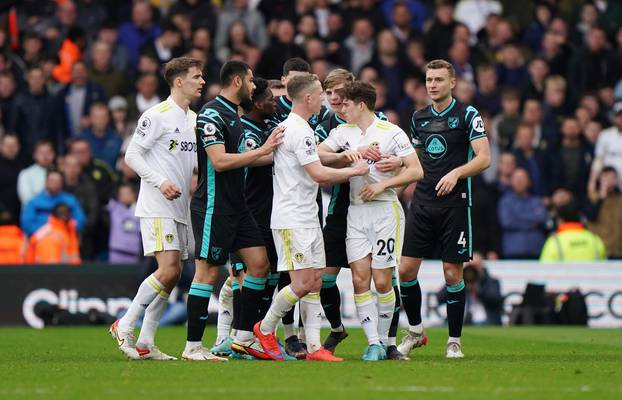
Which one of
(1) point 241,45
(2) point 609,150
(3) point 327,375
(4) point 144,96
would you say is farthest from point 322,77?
(3) point 327,375

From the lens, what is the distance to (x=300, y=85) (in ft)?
41.6

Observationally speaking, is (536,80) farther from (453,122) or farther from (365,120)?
(365,120)

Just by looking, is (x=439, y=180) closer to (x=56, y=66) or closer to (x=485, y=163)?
(x=485, y=163)

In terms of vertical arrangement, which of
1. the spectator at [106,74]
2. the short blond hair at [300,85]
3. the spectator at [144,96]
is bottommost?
the short blond hair at [300,85]

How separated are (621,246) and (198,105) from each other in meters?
7.37

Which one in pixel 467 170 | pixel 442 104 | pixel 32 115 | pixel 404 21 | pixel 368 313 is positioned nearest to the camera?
pixel 368 313

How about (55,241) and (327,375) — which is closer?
(327,375)

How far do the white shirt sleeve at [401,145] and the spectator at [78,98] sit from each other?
1132 cm

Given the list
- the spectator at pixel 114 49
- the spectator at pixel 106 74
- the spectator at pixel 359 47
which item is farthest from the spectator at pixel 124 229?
the spectator at pixel 359 47

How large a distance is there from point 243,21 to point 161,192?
1273 cm

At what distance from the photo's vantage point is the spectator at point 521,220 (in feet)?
73.7

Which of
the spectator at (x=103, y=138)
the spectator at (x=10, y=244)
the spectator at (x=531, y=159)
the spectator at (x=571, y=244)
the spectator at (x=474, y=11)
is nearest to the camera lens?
the spectator at (x=10, y=244)

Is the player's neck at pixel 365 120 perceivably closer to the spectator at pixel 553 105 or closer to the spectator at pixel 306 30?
the spectator at pixel 553 105

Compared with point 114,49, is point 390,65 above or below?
below
